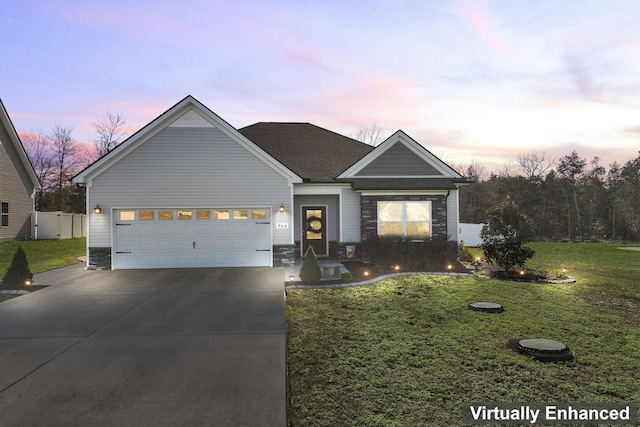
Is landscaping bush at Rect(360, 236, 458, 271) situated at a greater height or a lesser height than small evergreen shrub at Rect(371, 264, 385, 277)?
greater

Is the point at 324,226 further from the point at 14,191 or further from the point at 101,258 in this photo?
the point at 14,191

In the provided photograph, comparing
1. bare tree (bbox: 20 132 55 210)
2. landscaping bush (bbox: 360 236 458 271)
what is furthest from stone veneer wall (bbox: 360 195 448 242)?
bare tree (bbox: 20 132 55 210)

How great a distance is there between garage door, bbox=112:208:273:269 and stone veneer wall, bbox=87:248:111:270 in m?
0.26

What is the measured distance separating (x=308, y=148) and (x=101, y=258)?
10.3m

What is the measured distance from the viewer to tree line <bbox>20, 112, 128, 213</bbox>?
39812 mm

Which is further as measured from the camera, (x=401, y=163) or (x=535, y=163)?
(x=535, y=163)

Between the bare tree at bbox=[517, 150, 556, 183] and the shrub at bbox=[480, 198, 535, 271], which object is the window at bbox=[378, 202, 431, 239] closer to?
the shrub at bbox=[480, 198, 535, 271]

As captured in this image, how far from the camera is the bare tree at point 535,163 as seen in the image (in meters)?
45.0

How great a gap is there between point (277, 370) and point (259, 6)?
36.2 feet

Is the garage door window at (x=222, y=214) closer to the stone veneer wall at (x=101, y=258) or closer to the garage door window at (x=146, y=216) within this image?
the garage door window at (x=146, y=216)

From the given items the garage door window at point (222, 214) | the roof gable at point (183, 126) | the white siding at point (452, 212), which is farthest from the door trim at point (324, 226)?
the white siding at point (452, 212)

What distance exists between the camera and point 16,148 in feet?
76.9

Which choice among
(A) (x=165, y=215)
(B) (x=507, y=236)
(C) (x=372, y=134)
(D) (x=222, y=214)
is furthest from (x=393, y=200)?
(C) (x=372, y=134)

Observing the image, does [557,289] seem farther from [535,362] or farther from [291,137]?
[291,137]
